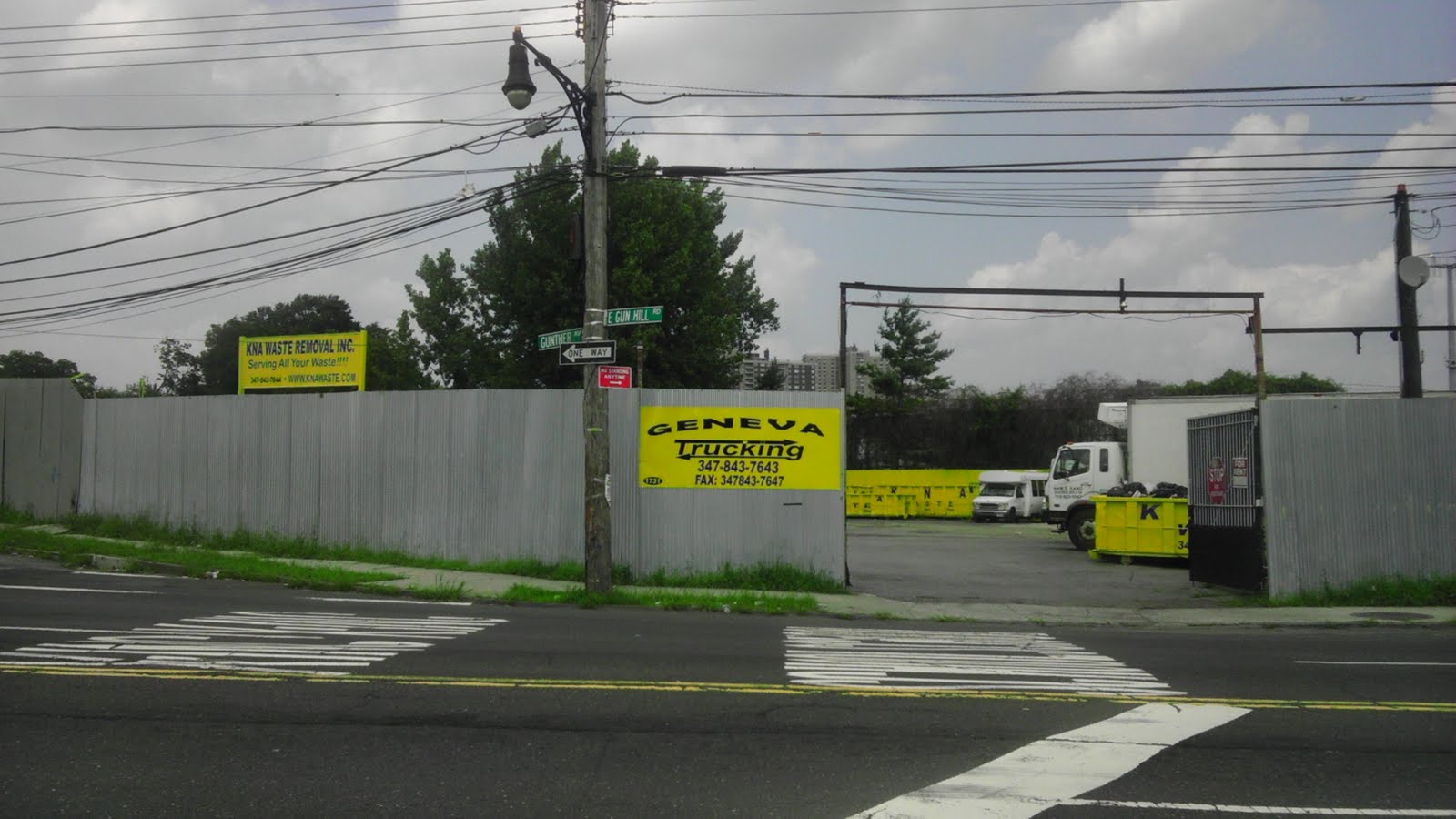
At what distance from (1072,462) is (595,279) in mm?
19834

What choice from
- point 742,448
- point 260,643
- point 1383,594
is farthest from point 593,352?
point 1383,594

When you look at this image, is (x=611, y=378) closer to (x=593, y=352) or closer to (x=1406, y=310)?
(x=593, y=352)

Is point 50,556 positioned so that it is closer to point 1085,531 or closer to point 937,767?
point 937,767

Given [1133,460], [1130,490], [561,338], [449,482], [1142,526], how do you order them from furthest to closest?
[1133,460] → [1130,490] → [1142,526] → [449,482] → [561,338]

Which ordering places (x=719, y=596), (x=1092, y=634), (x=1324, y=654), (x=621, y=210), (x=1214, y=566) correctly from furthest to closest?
(x=621, y=210)
(x=1214, y=566)
(x=719, y=596)
(x=1092, y=634)
(x=1324, y=654)

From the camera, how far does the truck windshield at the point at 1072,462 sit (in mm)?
30500

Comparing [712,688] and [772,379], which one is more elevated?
[772,379]

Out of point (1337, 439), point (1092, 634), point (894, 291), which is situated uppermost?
point (894, 291)

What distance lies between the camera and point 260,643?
10234 millimetres

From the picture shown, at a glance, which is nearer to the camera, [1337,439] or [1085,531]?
[1337,439]

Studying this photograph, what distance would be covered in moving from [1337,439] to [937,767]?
12717 millimetres

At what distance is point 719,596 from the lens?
50.1 feet

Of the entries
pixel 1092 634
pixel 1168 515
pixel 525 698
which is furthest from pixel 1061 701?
A: pixel 1168 515

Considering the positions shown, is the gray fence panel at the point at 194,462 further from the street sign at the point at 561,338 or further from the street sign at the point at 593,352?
the street sign at the point at 593,352
